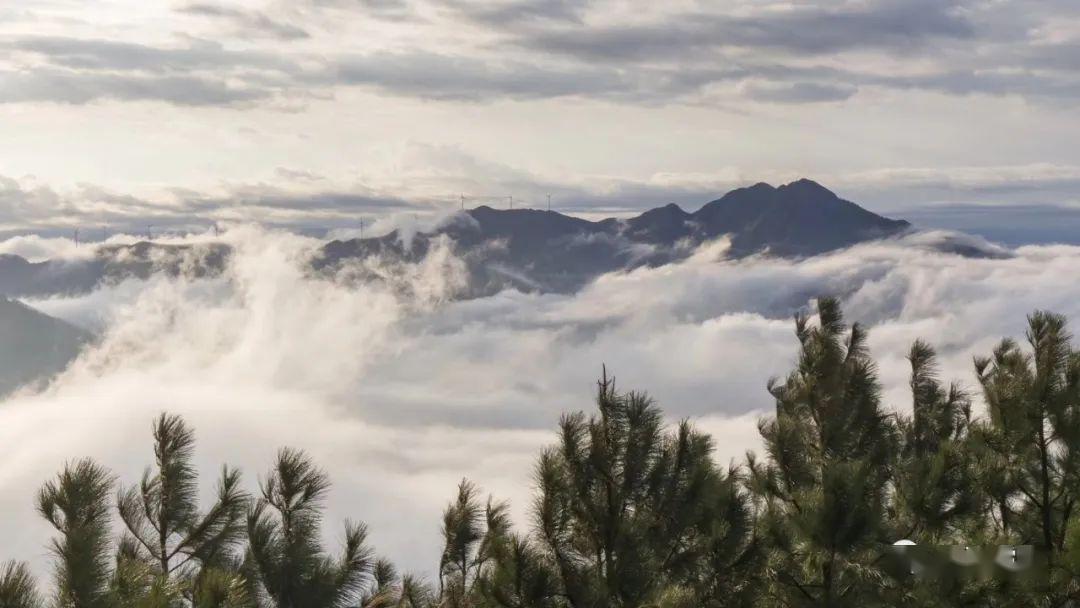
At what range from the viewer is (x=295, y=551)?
60.5 ft

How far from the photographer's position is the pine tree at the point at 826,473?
63.7 ft

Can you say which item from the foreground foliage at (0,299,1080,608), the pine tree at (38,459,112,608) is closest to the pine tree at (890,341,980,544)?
the foreground foliage at (0,299,1080,608)

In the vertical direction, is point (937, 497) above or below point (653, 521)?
below

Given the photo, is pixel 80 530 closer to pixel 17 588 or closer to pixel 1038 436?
pixel 17 588

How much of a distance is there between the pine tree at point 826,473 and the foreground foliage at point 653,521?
5cm

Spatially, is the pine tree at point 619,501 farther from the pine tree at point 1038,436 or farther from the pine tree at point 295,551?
the pine tree at point 1038,436

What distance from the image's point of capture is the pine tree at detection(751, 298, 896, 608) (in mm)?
19422

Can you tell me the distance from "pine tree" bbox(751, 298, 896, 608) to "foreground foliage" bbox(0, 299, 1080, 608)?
47mm

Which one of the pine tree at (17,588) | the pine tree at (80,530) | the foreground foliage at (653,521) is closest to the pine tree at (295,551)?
the foreground foliage at (653,521)

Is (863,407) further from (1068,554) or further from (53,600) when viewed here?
(53,600)

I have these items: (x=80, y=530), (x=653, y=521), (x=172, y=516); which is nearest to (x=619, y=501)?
(x=653, y=521)

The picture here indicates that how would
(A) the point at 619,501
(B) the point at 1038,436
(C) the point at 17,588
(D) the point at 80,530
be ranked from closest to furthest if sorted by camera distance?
(C) the point at 17,588 → (D) the point at 80,530 → (A) the point at 619,501 → (B) the point at 1038,436

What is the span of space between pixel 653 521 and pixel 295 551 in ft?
18.3

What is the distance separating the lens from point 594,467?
57.9 feet
